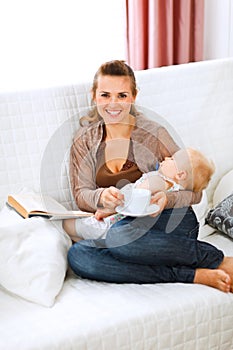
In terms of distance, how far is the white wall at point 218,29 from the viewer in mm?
2582

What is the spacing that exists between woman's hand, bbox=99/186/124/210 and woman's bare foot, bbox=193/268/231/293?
308 mm

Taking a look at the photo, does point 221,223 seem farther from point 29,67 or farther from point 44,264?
point 29,67

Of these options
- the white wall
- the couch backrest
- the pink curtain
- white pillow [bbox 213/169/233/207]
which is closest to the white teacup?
the couch backrest

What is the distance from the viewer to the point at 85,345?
1546 millimetres

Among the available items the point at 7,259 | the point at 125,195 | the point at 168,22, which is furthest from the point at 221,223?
the point at 168,22

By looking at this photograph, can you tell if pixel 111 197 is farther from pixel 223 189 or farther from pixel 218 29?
pixel 218 29

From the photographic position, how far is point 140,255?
68.8 inches

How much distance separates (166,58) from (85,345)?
143 centimetres

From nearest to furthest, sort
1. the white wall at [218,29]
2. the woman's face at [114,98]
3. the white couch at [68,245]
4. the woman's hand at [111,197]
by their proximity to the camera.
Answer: the white couch at [68,245] < the woman's hand at [111,197] < the woman's face at [114,98] < the white wall at [218,29]

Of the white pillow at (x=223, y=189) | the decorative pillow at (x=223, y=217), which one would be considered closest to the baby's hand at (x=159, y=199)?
the decorative pillow at (x=223, y=217)

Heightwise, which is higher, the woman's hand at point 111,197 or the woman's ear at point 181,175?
the woman's ear at point 181,175

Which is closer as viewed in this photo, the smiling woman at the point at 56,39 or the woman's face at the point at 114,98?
the woman's face at the point at 114,98

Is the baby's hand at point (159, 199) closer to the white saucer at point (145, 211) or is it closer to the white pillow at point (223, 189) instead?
the white saucer at point (145, 211)

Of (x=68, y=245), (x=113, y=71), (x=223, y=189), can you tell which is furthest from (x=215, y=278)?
(x=113, y=71)
